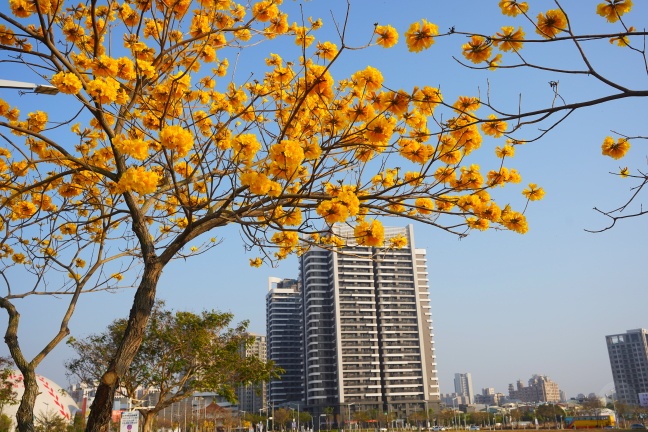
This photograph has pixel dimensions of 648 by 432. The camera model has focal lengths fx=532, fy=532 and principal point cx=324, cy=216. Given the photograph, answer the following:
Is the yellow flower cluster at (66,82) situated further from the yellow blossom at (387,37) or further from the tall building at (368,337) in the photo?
the tall building at (368,337)

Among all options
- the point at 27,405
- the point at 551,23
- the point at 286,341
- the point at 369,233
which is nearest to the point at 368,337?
the point at 286,341

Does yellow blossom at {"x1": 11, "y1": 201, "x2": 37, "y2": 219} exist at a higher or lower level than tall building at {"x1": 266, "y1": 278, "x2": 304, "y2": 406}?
lower

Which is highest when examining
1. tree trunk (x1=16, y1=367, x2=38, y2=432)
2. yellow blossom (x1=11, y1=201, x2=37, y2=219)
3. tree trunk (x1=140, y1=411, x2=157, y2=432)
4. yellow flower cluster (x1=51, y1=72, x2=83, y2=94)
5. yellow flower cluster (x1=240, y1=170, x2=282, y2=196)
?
yellow flower cluster (x1=51, y1=72, x2=83, y2=94)

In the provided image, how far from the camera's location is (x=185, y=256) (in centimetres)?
411

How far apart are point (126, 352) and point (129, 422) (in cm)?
663

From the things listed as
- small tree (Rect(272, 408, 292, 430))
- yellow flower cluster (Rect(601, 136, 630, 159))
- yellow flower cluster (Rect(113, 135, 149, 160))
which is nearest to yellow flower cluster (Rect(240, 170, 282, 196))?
yellow flower cluster (Rect(113, 135, 149, 160))

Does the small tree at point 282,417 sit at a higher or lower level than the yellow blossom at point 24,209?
lower

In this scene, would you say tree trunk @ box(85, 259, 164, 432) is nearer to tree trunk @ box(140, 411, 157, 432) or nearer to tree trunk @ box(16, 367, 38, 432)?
tree trunk @ box(16, 367, 38, 432)

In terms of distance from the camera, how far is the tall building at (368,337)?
242 ft

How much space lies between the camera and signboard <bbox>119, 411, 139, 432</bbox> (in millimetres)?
9031

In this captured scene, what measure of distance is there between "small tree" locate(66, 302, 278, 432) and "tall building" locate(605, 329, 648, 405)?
328ft

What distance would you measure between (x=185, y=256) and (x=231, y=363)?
40.2 ft

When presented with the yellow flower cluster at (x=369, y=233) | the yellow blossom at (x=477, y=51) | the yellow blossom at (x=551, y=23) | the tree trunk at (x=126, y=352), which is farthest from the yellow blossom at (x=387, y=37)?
the tree trunk at (x=126, y=352)

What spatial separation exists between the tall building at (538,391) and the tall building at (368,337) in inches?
3850
